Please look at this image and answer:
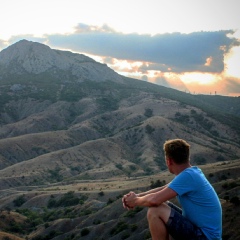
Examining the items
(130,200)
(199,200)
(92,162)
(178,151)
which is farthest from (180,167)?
(92,162)

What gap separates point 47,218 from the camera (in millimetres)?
66938

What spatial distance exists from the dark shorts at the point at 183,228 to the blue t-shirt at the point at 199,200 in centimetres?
10

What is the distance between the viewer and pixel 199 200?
6.79 m

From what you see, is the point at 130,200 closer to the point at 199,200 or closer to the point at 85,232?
the point at 199,200

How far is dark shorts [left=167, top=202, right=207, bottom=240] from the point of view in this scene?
22.2 ft

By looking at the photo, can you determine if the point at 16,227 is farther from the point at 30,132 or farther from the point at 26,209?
the point at 30,132

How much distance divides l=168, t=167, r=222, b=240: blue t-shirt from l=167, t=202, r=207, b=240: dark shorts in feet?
0.32

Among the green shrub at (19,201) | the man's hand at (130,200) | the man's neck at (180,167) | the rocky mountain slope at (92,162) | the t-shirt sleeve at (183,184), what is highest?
the man's neck at (180,167)

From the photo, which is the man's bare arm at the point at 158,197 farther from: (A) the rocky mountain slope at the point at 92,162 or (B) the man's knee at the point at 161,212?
(A) the rocky mountain slope at the point at 92,162

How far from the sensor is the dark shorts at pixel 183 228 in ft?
22.2

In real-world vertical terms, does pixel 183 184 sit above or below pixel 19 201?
above

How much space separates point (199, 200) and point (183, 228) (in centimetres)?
60

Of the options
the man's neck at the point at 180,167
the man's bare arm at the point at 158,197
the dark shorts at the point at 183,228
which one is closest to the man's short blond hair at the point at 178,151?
the man's neck at the point at 180,167

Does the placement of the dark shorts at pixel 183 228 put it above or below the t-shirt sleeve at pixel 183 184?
below
